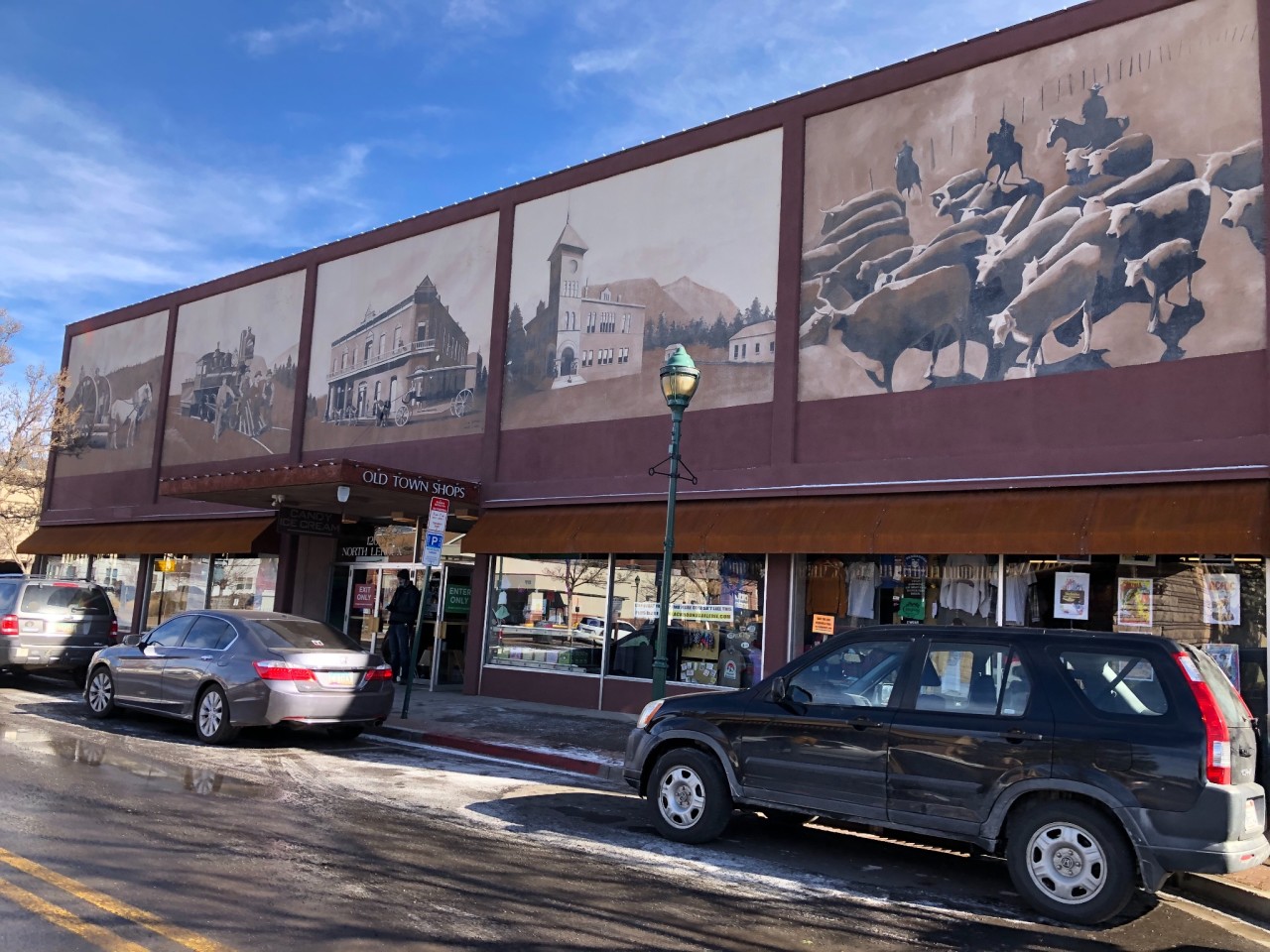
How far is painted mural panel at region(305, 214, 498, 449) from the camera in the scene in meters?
A: 18.2

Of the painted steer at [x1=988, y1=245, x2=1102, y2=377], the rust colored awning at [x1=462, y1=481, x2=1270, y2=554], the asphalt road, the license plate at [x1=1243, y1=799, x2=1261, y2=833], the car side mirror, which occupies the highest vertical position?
the painted steer at [x1=988, y1=245, x2=1102, y2=377]

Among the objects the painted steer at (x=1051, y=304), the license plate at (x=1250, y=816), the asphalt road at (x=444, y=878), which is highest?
the painted steer at (x=1051, y=304)

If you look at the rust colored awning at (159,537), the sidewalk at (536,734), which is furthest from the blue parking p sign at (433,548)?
the rust colored awning at (159,537)

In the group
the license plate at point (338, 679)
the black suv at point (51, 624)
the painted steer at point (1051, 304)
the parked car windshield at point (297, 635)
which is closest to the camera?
the license plate at point (338, 679)

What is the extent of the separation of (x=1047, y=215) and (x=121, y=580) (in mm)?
22299

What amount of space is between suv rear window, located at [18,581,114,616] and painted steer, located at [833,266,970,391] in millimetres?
11995

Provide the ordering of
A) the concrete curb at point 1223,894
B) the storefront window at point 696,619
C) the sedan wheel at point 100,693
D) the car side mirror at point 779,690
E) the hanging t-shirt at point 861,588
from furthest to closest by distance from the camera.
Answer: the storefront window at point 696,619 < the hanging t-shirt at point 861,588 < the sedan wheel at point 100,693 < the car side mirror at point 779,690 < the concrete curb at point 1223,894

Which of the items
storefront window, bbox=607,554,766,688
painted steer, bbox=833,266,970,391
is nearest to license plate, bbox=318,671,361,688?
storefront window, bbox=607,554,766,688

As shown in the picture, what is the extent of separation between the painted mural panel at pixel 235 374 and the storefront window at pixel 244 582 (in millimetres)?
2339

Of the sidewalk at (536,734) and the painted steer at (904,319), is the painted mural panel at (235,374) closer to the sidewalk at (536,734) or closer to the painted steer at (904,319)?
the sidewalk at (536,734)

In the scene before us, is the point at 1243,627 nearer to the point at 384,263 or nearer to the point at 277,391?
the point at 384,263

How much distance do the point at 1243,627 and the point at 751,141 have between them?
30.4ft

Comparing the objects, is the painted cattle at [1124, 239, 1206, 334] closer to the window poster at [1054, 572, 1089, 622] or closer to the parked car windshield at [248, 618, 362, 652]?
the window poster at [1054, 572, 1089, 622]

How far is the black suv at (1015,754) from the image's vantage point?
19.0 feet
